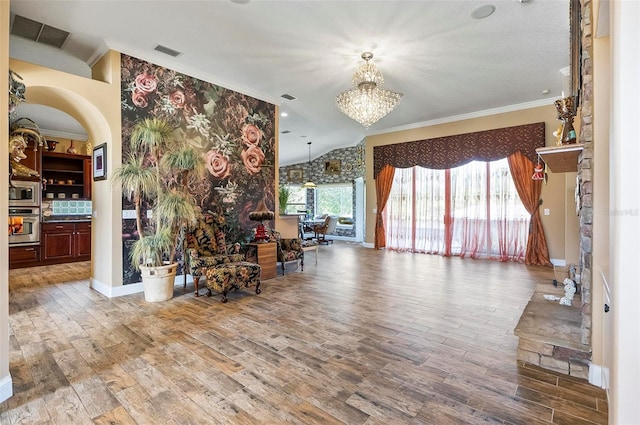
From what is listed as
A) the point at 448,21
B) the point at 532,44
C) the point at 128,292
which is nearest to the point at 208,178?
the point at 128,292

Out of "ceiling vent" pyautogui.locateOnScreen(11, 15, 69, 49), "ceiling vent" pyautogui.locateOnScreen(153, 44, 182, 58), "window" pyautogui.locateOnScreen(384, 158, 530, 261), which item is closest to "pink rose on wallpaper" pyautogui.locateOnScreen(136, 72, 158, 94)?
"ceiling vent" pyautogui.locateOnScreen(153, 44, 182, 58)

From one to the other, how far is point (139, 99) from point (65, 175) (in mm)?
4565

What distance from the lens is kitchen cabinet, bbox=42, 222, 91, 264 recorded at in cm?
Result: 638

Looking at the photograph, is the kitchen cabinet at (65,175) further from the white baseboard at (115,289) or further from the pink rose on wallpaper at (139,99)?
the pink rose on wallpaper at (139,99)

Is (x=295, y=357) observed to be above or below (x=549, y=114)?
below

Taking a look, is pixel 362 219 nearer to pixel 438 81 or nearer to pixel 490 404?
pixel 438 81

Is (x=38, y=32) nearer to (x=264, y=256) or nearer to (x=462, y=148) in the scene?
(x=264, y=256)

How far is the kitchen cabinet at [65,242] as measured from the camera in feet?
20.9

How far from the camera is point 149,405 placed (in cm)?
192

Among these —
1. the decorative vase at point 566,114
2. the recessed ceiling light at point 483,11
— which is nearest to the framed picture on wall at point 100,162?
the recessed ceiling light at point 483,11

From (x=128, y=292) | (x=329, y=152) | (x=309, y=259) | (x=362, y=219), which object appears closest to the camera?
(x=128, y=292)

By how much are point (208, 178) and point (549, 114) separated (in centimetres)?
674

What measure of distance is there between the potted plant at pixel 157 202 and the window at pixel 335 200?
7455 mm

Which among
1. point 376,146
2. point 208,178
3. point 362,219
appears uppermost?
point 376,146
